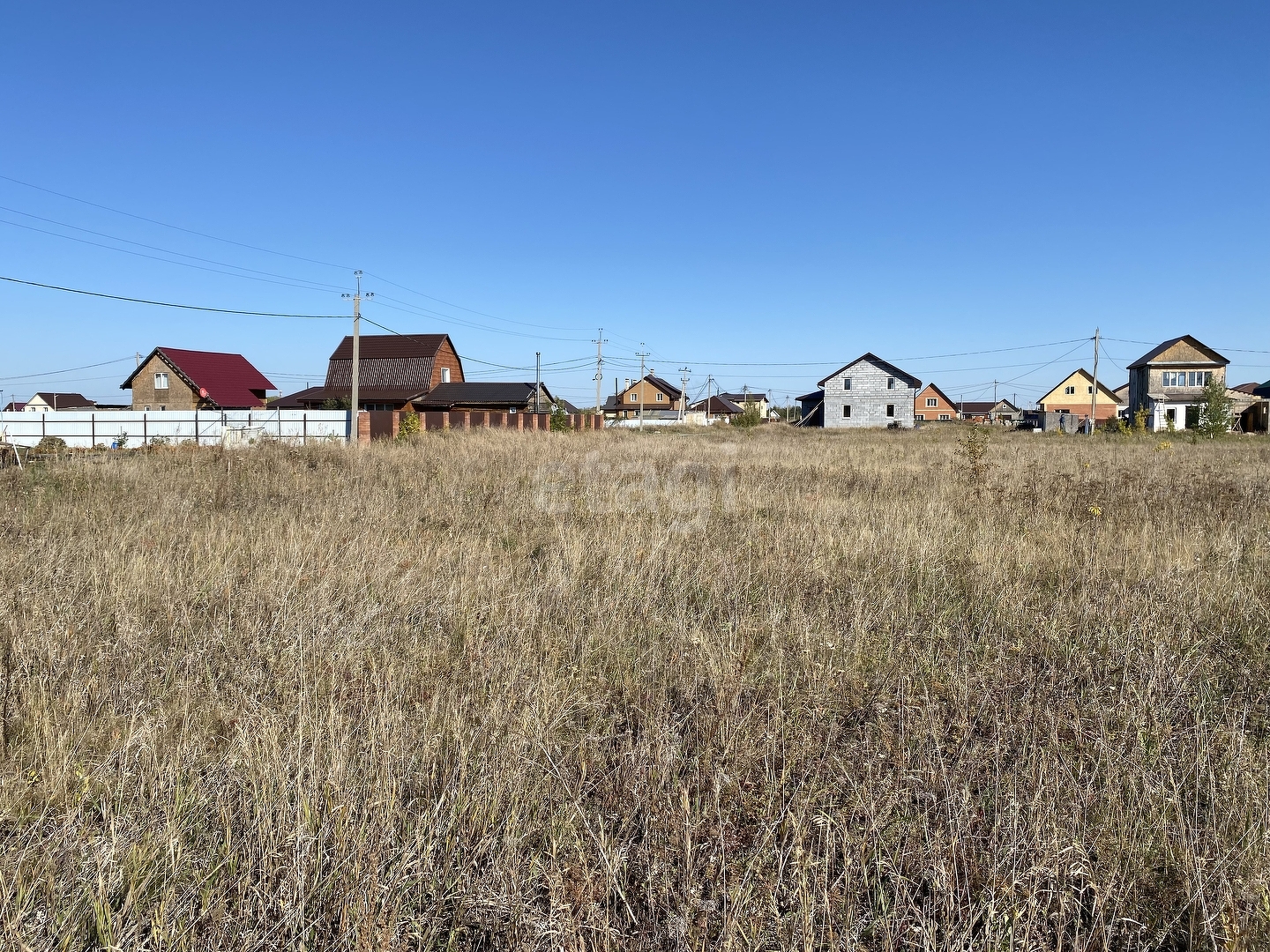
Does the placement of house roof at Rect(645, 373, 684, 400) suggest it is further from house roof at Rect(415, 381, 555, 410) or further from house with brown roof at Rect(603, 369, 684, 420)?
house roof at Rect(415, 381, 555, 410)

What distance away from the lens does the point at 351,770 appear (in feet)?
8.03

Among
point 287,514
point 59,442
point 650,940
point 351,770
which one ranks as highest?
point 59,442

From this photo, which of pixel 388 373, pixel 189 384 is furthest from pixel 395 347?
pixel 189 384

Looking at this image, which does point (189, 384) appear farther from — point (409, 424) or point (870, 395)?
point (870, 395)

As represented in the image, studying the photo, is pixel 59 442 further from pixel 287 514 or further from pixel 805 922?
pixel 805 922

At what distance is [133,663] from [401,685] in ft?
4.79

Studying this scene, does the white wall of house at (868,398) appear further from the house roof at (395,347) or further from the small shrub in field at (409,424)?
the small shrub in field at (409,424)

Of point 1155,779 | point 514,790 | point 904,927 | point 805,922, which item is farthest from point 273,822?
point 1155,779

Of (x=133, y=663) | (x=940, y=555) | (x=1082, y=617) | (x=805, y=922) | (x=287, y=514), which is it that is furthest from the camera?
(x=287, y=514)

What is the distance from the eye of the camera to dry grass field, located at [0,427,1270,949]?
1.89m

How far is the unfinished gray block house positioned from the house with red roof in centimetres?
4447

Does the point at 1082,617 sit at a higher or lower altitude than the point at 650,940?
higher

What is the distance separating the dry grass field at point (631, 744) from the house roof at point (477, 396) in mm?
44696

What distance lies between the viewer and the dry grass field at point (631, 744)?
189 centimetres
